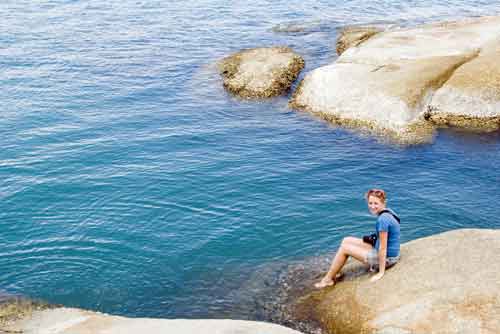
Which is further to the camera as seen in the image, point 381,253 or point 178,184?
point 178,184

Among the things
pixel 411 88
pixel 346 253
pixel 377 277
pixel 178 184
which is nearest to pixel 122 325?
pixel 346 253

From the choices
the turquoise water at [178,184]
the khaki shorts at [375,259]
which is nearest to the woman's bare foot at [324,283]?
the khaki shorts at [375,259]

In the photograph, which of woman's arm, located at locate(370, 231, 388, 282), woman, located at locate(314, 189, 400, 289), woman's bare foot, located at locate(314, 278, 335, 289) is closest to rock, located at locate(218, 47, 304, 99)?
woman's bare foot, located at locate(314, 278, 335, 289)

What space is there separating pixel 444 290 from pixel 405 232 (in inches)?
274

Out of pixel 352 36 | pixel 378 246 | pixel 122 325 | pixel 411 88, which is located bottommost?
pixel 122 325

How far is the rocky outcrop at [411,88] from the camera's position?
30.0m

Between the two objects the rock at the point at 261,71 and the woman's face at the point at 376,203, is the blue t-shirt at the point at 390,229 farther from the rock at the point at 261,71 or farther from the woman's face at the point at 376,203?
the rock at the point at 261,71

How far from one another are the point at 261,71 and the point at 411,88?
9.88 metres

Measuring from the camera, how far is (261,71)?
37219mm

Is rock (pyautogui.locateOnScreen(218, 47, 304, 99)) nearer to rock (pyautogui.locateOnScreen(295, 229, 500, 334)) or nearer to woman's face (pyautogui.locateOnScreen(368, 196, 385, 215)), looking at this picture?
rock (pyautogui.locateOnScreen(295, 229, 500, 334))

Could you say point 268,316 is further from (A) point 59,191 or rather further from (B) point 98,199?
(A) point 59,191

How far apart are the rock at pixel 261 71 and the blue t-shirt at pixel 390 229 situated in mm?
20616

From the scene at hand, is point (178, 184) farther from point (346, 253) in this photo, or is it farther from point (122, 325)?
point (122, 325)

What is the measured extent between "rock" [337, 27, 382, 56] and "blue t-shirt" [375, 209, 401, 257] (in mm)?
28595
